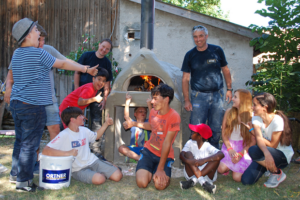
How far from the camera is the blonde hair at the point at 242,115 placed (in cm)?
356

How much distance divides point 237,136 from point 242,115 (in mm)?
318

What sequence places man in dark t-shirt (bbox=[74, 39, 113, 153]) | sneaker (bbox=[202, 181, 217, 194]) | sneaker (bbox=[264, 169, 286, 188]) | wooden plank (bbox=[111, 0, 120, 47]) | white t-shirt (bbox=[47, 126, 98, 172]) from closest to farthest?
1. sneaker (bbox=[202, 181, 217, 194])
2. white t-shirt (bbox=[47, 126, 98, 172])
3. sneaker (bbox=[264, 169, 286, 188])
4. man in dark t-shirt (bbox=[74, 39, 113, 153])
5. wooden plank (bbox=[111, 0, 120, 47])

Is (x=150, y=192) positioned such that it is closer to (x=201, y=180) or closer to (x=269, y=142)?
(x=201, y=180)

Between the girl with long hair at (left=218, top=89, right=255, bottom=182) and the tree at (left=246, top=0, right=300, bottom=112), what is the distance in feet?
3.91

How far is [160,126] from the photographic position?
11.2 ft

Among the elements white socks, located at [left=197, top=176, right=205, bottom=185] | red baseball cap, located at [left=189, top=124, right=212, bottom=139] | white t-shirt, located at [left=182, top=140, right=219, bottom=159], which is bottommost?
white socks, located at [left=197, top=176, right=205, bottom=185]

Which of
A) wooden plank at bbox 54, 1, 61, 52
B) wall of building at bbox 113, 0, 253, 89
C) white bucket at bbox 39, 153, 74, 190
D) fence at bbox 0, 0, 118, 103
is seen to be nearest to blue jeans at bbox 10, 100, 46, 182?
white bucket at bbox 39, 153, 74, 190

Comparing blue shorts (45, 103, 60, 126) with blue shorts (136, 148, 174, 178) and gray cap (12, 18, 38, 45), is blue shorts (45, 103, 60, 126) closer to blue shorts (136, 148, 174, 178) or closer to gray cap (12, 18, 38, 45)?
gray cap (12, 18, 38, 45)

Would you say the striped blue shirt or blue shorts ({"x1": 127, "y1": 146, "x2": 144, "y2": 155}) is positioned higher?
the striped blue shirt

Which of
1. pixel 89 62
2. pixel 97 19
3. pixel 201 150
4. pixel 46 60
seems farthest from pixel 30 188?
pixel 97 19

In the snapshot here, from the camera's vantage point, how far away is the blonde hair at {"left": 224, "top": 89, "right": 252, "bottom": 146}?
356cm

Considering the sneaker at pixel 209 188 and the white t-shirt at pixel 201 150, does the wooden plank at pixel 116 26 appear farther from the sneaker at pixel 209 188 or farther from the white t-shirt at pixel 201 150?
the sneaker at pixel 209 188

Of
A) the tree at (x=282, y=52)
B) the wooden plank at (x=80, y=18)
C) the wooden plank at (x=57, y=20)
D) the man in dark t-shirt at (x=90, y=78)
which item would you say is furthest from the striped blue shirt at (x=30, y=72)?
the wooden plank at (x=57, y=20)

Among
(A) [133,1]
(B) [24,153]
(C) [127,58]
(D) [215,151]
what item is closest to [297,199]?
(D) [215,151]
